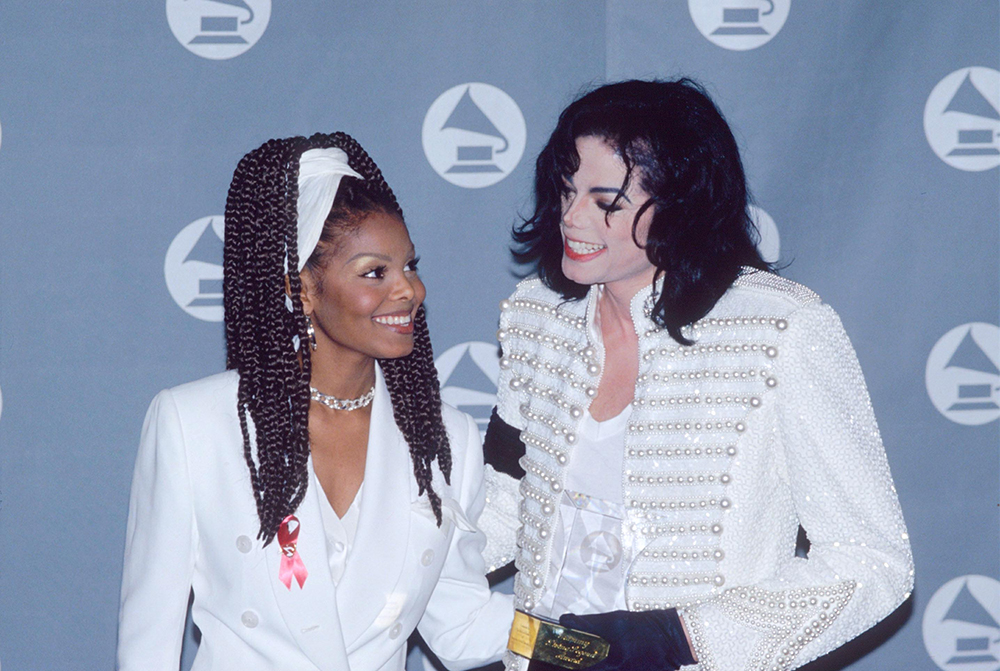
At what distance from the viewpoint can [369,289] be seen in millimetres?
1807

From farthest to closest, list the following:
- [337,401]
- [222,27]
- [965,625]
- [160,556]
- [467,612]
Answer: [965,625], [222,27], [467,612], [337,401], [160,556]

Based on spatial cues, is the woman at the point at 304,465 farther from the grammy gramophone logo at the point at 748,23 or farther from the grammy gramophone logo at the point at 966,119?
the grammy gramophone logo at the point at 966,119

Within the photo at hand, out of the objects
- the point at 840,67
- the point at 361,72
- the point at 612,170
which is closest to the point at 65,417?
the point at 361,72

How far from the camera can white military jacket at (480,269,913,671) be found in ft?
5.71

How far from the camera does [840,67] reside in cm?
267

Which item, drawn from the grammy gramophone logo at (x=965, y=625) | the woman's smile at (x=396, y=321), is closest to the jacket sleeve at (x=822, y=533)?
the woman's smile at (x=396, y=321)

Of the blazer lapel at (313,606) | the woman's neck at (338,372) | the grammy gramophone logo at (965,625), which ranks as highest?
the woman's neck at (338,372)

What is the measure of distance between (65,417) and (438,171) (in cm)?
117

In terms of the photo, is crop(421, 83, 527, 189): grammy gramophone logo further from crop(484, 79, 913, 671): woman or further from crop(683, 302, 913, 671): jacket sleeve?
crop(683, 302, 913, 671): jacket sleeve

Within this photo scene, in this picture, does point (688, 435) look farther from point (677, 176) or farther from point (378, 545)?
point (378, 545)

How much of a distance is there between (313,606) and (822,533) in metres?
0.89

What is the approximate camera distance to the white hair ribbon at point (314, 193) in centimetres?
180

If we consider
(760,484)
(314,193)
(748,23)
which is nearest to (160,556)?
(314,193)

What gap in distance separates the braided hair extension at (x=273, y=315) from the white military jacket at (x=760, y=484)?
0.44 metres
